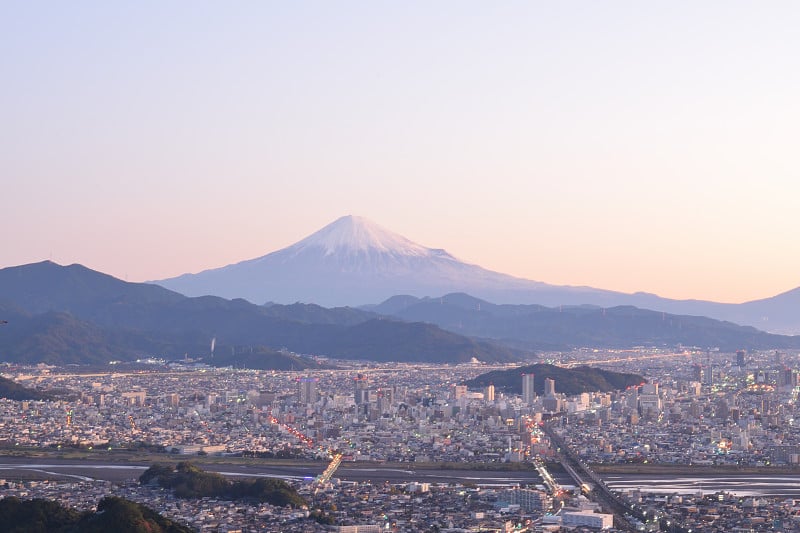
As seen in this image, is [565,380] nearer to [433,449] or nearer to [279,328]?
[433,449]

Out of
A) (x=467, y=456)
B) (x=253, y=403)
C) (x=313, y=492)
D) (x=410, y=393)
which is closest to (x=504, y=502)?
(x=313, y=492)

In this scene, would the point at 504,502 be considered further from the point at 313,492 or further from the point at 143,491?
the point at 143,491

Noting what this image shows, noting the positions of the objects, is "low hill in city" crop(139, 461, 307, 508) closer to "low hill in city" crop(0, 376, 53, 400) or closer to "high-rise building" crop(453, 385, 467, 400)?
"low hill in city" crop(0, 376, 53, 400)

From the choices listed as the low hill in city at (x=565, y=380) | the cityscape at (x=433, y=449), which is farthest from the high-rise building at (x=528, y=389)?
the low hill in city at (x=565, y=380)

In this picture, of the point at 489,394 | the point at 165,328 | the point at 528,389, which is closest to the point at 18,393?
the point at 489,394

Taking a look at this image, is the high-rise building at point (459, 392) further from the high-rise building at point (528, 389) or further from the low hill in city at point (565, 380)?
the low hill in city at point (565, 380)

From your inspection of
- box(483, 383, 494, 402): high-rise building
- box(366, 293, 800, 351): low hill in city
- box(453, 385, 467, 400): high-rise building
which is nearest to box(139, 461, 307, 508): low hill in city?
box(453, 385, 467, 400): high-rise building
